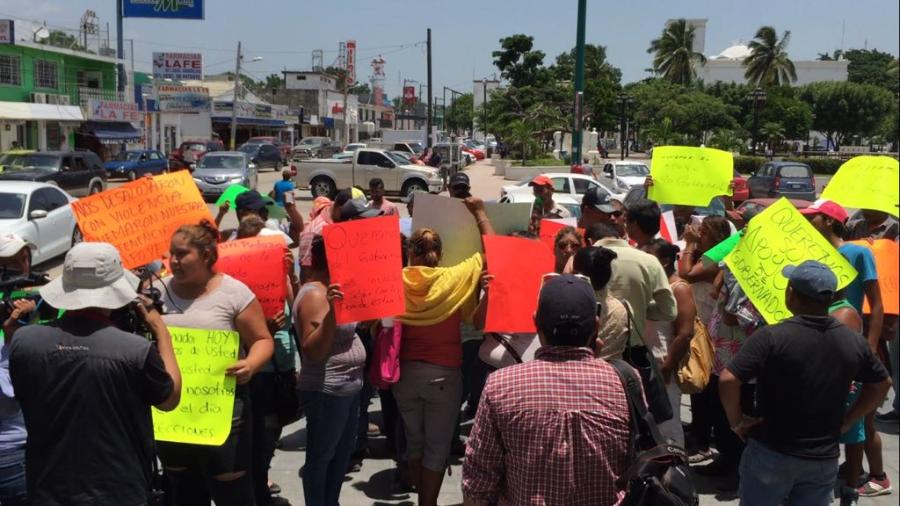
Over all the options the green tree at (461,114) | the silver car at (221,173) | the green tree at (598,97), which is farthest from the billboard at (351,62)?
the silver car at (221,173)

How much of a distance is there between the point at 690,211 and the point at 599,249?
364 centimetres

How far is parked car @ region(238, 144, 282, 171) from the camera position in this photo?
1719 inches

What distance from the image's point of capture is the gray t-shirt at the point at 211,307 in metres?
3.49

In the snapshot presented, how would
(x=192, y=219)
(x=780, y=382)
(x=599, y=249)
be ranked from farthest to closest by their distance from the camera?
(x=192, y=219) < (x=599, y=249) < (x=780, y=382)

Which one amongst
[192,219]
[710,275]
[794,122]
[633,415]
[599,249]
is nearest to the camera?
[633,415]

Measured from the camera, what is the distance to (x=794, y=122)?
59.2m

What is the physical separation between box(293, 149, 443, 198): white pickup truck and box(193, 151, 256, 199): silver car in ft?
5.66

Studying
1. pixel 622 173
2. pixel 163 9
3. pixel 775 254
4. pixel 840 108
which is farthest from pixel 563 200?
pixel 840 108

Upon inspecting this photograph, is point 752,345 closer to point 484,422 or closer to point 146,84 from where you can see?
point 484,422

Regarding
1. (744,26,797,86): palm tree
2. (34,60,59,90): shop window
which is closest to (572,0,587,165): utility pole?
(34,60,59,90): shop window

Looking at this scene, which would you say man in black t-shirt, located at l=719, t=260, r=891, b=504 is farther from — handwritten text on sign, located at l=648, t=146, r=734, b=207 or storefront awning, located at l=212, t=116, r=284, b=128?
storefront awning, located at l=212, t=116, r=284, b=128

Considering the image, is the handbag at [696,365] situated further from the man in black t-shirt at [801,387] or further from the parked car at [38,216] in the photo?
the parked car at [38,216]

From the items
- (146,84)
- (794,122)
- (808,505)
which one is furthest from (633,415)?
(794,122)

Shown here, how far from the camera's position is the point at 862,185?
414 centimetres
